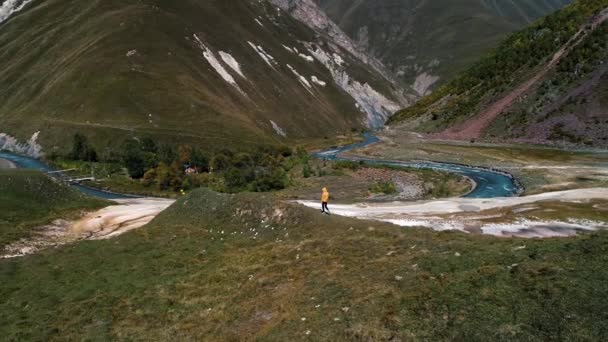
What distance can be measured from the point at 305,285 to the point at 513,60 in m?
150

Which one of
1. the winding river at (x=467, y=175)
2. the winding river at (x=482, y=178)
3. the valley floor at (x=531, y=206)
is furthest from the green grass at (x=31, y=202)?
the winding river at (x=482, y=178)

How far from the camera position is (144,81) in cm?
13162

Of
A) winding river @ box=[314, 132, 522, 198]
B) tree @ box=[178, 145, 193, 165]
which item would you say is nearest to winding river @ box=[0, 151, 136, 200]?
tree @ box=[178, 145, 193, 165]

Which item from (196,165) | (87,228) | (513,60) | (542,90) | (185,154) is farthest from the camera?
(513,60)

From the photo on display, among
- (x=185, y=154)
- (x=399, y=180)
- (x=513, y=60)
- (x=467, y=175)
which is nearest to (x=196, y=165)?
(x=185, y=154)

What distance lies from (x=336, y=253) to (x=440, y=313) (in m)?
10.1

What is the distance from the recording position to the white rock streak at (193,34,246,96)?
162 metres

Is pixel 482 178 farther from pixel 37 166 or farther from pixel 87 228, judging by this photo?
pixel 37 166

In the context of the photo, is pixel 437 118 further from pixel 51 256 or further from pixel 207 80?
pixel 51 256

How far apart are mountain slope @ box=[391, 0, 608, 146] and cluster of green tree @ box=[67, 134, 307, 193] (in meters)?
54.3

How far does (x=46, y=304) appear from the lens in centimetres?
2597

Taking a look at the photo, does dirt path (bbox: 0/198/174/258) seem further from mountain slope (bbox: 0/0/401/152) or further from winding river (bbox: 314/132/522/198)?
mountain slope (bbox: 0/0/401/152)

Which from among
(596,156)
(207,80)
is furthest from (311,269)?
Answer: (207,80)

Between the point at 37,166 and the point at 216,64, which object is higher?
the point at 216,64
